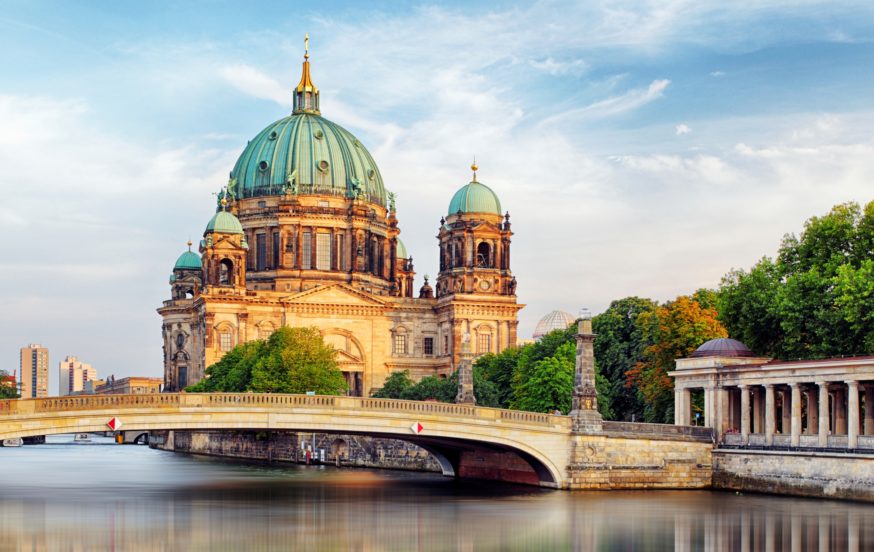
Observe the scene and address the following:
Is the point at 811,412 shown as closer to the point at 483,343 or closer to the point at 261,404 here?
the point at 261,404

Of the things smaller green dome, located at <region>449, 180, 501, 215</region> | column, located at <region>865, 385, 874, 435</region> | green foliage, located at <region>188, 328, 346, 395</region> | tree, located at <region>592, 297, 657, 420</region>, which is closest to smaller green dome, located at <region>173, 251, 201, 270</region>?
smaller green dome, located at <region>449, 180, 501, 215</region>

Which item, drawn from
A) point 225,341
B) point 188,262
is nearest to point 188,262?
point 188,262

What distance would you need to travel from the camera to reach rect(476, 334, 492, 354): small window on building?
131 m

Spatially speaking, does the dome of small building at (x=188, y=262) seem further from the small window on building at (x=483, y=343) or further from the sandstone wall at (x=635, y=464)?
the sandstone wall at (x=635, y=464)

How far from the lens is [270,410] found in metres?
57.7

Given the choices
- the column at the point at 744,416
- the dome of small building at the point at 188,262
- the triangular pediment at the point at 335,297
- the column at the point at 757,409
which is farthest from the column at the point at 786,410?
the dome of small building at the point at 188,262

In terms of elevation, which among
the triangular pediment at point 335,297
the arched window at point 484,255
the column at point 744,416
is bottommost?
the column at point 744,416

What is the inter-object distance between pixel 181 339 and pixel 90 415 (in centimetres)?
8073

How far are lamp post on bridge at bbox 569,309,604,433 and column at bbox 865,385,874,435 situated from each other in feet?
40.3

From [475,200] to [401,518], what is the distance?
81466 millimetres

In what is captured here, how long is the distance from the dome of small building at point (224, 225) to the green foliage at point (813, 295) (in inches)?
2492

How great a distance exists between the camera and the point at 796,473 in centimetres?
5766

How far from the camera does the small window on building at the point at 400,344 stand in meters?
135

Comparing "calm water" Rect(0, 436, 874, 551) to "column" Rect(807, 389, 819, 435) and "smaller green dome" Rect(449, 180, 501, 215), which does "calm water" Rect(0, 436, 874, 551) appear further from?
"smaller green dome" Rect(449, 180, 501, 215)
